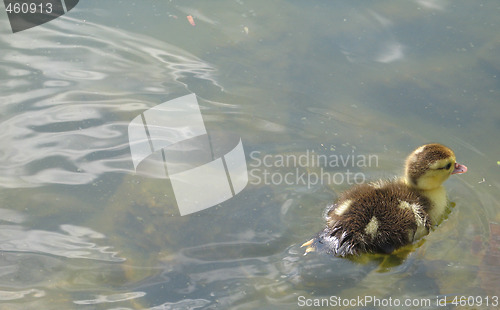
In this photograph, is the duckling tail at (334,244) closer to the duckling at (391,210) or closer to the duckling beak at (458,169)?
the duckling at (391,210)

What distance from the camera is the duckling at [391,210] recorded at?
2971 mm

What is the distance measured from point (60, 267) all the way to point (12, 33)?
85.8 inches

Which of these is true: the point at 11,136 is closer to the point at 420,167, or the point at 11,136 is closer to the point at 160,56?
the point at 160,56

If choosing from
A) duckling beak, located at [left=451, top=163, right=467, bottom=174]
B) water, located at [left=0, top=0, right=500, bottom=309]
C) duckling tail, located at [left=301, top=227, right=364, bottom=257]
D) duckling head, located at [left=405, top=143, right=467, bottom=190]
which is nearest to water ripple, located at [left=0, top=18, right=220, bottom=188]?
water, located at [left=0, top=0, right=500, bottom=309]

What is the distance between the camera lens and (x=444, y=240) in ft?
10.4

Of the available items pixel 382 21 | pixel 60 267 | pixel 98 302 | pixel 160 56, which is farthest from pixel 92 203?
pixel 382 21

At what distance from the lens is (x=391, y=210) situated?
3049 mm

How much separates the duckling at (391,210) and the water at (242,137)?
88 millimetres

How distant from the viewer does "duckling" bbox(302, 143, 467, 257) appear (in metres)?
2.97

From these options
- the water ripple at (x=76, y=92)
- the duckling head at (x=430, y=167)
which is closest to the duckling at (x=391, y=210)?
the duckling head at (x=430, y=167)

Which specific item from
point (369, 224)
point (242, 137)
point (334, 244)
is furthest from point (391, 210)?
point (242, 137)

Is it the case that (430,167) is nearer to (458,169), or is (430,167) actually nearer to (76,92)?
(458,169)

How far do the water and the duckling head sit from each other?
0.20 metres

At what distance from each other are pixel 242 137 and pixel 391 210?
1.07m
